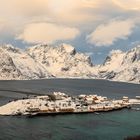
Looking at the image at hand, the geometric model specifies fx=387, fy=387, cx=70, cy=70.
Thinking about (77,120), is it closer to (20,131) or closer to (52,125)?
(52,125)

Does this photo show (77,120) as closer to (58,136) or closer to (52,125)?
(52,125)

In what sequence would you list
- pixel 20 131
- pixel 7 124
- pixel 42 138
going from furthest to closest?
pixel 7 124 < pixel 20 131 < pixel 42 138

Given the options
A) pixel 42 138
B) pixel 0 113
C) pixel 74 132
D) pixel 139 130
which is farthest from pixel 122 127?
pixel 0 113

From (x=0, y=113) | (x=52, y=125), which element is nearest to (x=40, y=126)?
(x=52, y=125)

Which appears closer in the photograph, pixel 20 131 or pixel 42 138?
pixel 42 138

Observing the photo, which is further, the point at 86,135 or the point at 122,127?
the point at 122,127

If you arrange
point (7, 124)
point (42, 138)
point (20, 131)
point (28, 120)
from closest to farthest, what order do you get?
point (42, 138) < point (20, 131) < point (7, 124) < point (28, 120)

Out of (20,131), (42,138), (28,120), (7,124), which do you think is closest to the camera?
(42,138)
